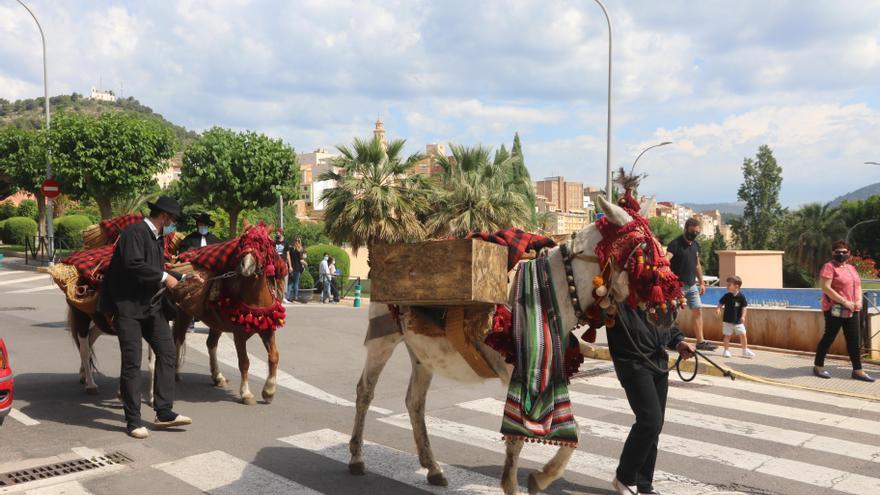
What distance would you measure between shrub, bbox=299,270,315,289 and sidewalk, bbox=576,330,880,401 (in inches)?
426

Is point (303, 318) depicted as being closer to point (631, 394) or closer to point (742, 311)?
point (742, 311)

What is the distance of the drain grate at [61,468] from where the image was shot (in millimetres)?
5412

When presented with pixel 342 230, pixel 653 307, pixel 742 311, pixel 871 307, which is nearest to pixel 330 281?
pixel 342 230

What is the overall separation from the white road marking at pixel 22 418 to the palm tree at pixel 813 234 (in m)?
52.7

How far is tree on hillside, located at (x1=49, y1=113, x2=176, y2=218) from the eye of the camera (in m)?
26.3

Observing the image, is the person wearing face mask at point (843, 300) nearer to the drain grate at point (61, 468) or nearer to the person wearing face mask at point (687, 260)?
the person wearing face mask at point (687, 260)

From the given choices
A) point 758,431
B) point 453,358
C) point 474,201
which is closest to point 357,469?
point 453,358

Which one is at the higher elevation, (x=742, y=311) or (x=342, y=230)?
(x=342, y=230)

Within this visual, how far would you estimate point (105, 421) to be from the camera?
7.18 metres

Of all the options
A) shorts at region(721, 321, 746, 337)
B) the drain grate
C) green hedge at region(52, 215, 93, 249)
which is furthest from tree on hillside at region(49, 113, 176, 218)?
the drain grate

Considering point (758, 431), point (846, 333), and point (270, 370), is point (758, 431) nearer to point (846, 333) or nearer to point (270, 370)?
point (846, 333)

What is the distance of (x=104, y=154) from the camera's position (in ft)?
86.9

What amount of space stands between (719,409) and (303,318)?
980cm

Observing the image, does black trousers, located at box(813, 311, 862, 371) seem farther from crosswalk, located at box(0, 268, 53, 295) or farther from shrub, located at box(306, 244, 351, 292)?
crosswalk, located at box(0, 268, 53, 295)
